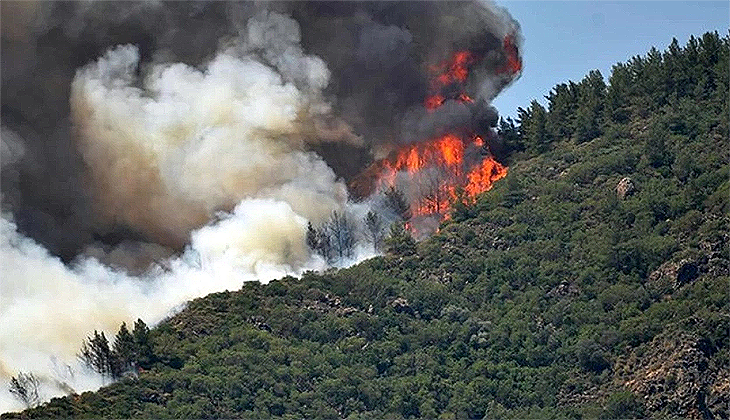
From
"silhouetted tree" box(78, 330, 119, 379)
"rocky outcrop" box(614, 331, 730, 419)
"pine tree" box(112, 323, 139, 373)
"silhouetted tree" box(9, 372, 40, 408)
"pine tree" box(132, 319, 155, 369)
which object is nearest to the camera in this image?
"rocky outcrop" box(614, 331, 730, 419)

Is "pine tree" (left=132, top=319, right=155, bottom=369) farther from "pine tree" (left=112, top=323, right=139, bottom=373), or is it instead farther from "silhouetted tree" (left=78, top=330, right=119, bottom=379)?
"silhouetted tree" (left=78, top=330, right=119, bottom=379)

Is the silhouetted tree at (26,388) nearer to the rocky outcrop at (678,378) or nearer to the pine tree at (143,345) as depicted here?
the pine tree at (143,345)

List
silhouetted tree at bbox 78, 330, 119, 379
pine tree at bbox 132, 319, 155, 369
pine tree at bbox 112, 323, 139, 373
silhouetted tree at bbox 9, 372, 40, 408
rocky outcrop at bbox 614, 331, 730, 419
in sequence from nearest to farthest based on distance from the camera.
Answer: rocky outcrop at bbox 614, 331, 730, 419 → silhouetted tree at bbox 9, 372, 40, 408 → silhouetted tree at bbox 78, 330, 119, 379 → pine tree at bbox 112, 323, 139, 373 → pine tree at bbox 132, 319, 155, 369

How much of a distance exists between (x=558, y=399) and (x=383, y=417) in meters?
13.1

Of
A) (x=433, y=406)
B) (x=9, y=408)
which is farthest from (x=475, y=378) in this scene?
(x=9, y=408)

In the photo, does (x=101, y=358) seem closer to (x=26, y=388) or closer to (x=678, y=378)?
(x=26, y=388)

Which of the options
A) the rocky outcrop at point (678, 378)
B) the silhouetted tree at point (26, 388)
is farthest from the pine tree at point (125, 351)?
the rocky outcrop at point (678, 378)

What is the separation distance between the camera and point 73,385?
195500 mm

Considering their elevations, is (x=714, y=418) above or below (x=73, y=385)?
below

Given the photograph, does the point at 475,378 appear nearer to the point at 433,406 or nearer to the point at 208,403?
the point at 433,406

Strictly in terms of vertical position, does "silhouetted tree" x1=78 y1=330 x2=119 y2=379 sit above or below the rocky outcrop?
above

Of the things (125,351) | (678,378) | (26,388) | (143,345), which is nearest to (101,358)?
(125,351)

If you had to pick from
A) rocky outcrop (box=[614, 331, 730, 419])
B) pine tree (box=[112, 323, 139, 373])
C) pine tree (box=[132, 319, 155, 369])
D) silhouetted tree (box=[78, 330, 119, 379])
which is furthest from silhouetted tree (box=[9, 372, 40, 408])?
rocky outcrop (box=[614, 331, 730, 419])

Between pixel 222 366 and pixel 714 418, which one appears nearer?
pixel 714 418
